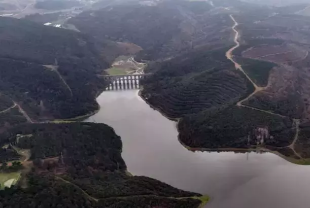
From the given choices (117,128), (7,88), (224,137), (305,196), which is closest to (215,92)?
(224,137)

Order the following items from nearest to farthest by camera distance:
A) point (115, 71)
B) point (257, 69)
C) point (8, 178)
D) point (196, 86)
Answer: point (8, 178) → point (196, 86) → point (257, 69) → point (115, 71)

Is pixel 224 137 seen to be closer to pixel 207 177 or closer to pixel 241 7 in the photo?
pixel 207 177

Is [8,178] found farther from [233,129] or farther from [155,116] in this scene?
[155,116]

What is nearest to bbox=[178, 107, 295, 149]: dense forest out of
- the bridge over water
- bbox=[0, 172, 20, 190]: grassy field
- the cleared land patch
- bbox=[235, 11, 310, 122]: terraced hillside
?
bbox=[235, 11, 310, 122]: terraced hillside

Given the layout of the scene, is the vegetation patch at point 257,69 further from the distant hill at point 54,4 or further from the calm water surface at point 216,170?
the distant hill at point 54,4

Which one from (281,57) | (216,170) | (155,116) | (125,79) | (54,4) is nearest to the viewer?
(216,170)

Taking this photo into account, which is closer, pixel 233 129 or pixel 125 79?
pixel 233 129

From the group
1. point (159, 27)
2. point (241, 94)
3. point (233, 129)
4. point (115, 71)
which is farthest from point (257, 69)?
point (159, 27)

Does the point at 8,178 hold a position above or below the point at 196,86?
above

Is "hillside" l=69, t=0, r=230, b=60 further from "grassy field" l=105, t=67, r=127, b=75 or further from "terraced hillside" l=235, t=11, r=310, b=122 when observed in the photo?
"grassy field" l=105, t=67, r=127, b=75
